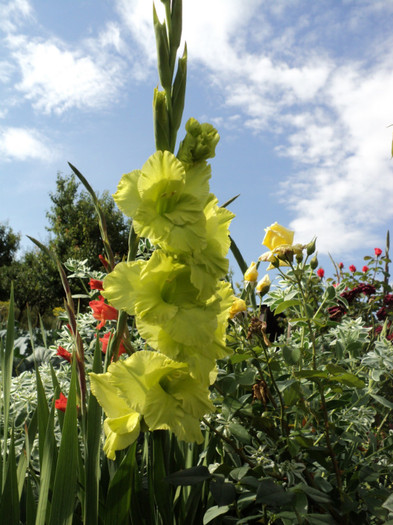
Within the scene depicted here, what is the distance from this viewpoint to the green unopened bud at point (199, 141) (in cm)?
74

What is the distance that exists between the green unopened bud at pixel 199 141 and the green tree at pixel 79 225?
17591 millimetres

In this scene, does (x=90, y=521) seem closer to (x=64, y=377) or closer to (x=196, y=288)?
(x=196, y=288)

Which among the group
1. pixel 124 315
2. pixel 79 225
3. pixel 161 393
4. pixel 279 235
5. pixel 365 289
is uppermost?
pixel 79 225

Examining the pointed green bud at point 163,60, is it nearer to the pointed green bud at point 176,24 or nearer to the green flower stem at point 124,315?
the pointed green bud at point 176,24

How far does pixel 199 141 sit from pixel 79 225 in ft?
65.3

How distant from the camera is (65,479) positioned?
0.91 m

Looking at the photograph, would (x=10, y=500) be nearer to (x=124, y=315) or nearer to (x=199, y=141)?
(x=124, y=315)

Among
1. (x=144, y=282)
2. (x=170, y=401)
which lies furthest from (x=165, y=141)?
(x=170, y=401)

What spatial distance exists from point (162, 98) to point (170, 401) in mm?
514

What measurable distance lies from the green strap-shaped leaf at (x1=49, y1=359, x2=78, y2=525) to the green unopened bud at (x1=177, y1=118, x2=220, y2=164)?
0.53 meters

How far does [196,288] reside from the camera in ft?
2.32

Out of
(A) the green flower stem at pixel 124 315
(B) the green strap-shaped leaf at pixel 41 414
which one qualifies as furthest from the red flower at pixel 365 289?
(A) the green flower stem at pixel 124 315

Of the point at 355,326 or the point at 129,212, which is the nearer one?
the point at 129,212

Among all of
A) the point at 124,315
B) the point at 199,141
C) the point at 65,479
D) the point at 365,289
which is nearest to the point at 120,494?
the point at 65,479
